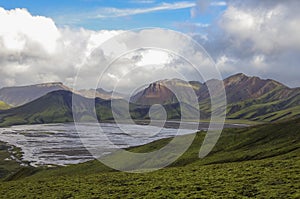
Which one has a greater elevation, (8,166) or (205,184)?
(205,184)

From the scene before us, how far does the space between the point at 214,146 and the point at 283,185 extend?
78.3m

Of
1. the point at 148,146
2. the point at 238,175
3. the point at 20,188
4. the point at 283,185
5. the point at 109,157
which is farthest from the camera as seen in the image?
the point at 148,146

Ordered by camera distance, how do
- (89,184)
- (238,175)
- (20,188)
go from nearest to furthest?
(238,175)
(89,184)
(20,188)

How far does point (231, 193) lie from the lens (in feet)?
137

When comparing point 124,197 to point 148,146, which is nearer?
point 124,197

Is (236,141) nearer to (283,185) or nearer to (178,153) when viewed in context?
(178,153)

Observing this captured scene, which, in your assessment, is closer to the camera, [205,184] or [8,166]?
[205,184]

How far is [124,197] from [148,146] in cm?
9070

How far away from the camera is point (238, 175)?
53406 mm

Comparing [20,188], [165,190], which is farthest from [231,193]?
[20,188]

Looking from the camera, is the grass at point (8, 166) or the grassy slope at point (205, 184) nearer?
the grassy slope at point (205, 184)

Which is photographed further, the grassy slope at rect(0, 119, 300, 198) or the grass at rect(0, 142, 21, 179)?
the grass at rect(0, 142, 21, 179)

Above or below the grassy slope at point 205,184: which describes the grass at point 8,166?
below

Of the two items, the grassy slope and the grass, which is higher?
the grassy slope
